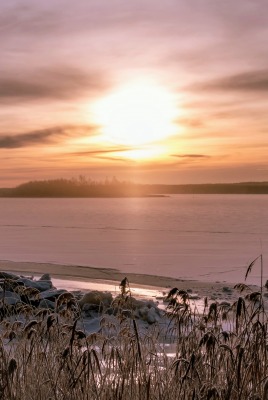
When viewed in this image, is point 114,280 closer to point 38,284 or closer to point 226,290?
point 226,290

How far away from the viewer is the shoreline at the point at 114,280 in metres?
13.9

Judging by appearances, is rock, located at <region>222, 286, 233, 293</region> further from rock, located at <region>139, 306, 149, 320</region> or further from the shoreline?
rock, located at <region>139, 306, 149, 320</region>

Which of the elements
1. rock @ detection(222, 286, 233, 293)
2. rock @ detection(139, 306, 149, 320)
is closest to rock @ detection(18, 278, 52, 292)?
rock @ detection(139, 306, 149, 320)

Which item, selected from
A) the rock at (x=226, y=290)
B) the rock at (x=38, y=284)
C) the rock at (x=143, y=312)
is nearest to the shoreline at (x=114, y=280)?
the rock at (x=226, y=290)

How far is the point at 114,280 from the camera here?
1645 centimetres

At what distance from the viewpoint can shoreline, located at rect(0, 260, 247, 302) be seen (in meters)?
13.9

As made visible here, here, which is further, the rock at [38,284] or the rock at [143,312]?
the rock at [38,284]

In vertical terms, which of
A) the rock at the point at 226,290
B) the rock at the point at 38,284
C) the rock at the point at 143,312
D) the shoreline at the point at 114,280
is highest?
the rock at the point at 38,284

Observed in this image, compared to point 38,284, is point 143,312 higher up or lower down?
lower down

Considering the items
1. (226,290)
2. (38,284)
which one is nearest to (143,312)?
(38,284)

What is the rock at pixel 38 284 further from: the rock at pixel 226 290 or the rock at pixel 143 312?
the rock at pixel 226 290

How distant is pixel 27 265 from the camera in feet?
64.0

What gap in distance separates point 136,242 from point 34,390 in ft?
76.2

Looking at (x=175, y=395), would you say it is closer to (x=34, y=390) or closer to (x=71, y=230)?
(x=34, y=390)
